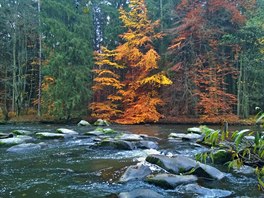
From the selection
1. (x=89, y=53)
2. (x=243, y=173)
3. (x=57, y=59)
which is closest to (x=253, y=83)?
(x=89, y=53)

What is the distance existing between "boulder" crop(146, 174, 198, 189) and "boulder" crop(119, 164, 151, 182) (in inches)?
9.5

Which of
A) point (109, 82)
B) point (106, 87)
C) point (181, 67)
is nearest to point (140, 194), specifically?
point (181, 67)

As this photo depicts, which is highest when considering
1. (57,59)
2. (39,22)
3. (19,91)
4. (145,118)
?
(39,22)

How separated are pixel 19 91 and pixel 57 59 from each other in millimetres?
4922

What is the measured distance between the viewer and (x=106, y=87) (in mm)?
20328

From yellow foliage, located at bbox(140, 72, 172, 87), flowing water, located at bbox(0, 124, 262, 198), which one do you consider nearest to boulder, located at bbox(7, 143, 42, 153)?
flowing water, located at bbox(0, 124, 262, 198)

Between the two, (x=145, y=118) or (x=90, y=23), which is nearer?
(x=145, y=118)

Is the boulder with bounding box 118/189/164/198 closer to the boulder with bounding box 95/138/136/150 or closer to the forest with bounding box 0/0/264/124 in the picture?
the boulder with bounding box 95/138/136/150

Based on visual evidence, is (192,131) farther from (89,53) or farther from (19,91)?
(19,91)

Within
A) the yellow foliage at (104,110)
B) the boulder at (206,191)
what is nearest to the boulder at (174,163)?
the boulder at (206,191)

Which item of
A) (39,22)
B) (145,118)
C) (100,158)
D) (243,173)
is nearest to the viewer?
(243,173)

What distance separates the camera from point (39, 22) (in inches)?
800

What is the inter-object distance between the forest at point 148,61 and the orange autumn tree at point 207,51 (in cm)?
6

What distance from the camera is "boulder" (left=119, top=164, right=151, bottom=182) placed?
190 inches
